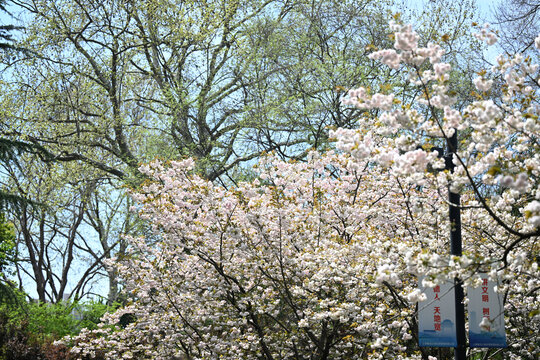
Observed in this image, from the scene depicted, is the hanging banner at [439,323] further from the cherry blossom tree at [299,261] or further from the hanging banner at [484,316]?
the cherry blossom tree at [299,261]

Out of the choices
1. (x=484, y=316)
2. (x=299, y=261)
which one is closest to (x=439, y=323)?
(x=484, y=316)

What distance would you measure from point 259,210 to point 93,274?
58.2 feet

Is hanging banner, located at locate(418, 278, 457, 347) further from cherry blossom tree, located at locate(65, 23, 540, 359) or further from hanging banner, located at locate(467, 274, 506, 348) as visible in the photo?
cherry blossom tree, located at locate(65, 23, 540, 359)

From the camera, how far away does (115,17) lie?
659 inches

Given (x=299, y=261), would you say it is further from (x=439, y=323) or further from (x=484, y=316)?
(x=484, y=316)

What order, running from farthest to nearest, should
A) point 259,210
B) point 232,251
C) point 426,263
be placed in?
point 232,251 < point 259,210 < point 426,263

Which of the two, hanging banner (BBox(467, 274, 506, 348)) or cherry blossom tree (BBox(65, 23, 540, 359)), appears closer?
hanging banner (BBox(467, 274, 506, 348))

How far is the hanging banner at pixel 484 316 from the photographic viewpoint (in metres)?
5.70

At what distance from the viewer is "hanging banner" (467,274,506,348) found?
18.7ft

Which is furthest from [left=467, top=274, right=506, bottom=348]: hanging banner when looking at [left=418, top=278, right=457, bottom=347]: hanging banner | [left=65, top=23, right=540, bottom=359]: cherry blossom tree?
[left=65, top=23, right=540, bottom=359]: cherry blossom tree

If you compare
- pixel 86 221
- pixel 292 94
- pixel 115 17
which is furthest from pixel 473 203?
pixel 86 221

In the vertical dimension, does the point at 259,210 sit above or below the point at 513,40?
below

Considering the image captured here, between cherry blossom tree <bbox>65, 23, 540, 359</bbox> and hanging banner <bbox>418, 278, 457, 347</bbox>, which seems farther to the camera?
cherry blossom tree <bbox>65, 23, 540, 359</bbox>

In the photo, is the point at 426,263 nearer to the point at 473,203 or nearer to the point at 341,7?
the point at 473,203
